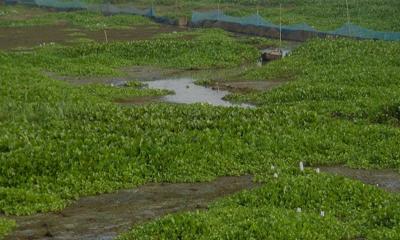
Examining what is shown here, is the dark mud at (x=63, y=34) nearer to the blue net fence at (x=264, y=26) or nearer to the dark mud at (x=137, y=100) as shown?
the blue net fence at (x=264, y=26)

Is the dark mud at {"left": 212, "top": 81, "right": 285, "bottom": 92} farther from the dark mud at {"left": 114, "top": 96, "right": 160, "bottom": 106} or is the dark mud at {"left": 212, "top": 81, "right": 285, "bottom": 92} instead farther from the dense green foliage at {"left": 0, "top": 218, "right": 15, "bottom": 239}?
the dense green foliage at {"left": 0, "top": 218, "right": 15, "bottom": 239}

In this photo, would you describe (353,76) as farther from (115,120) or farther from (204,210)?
(204,210)

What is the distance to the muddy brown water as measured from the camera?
1345cm

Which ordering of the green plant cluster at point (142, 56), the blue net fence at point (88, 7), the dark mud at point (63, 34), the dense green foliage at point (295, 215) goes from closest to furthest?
the dense green foliage at point (295, 215)
the green plant cluster at point (142, 56)
the dark mud at point (63, 34)
the blue net fence at point (88, 7)

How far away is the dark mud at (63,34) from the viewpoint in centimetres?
4872

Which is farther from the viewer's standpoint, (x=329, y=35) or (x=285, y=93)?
(x=329, y=35)

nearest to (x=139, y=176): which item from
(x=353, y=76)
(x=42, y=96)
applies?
(x=42, y=96)

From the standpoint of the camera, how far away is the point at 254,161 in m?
17.9

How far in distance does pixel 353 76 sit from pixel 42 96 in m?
12.8

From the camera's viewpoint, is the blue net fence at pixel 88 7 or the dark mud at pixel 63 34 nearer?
the dark mud at pixel 63 34

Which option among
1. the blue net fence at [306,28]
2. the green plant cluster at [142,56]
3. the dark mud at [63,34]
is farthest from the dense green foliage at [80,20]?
the green plant cluster at [142,56]

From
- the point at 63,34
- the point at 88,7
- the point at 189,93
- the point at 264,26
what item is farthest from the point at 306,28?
the point at 88,7

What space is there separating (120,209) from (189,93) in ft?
54.0

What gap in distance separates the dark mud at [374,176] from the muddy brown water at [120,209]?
263cm
